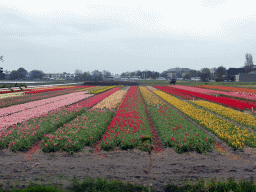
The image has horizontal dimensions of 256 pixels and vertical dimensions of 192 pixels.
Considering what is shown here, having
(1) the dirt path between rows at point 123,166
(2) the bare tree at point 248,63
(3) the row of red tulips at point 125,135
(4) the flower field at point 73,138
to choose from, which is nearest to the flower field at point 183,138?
(1) the dirt path between rows at point 123,166

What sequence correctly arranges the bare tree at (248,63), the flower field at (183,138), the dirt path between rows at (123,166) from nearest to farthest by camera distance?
1. the dirt path between rows at (123,166)
2. the flower field at (183,138)
3. the bare tree at (248,63)

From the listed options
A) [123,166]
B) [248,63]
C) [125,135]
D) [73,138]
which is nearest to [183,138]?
[125,135]

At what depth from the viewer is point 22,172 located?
7090mm

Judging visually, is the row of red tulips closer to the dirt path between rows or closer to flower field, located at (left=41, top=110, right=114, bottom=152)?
the dirt path between rows

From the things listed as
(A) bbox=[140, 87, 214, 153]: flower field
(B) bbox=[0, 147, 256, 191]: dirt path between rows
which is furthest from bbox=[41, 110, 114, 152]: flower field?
(A) bbox=[140, 87, 214, 153]: flower field

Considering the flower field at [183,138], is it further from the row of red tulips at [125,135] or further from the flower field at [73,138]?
the flower field at [73,138]

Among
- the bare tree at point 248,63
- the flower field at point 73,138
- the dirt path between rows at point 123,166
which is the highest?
the bare tree at point 248,63

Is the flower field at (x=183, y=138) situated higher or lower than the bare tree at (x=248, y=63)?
lower

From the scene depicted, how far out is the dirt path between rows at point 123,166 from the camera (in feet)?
21.7

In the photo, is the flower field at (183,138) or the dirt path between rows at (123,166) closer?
the dirt path between rows at (123,166)

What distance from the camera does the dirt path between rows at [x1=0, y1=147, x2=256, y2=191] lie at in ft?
21.7

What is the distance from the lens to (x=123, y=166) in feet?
24.8

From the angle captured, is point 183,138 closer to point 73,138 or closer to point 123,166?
point 123,166

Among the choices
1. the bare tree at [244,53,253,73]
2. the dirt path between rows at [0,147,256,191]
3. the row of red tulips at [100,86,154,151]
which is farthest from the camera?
the bare tree at [244,53,253,73]
